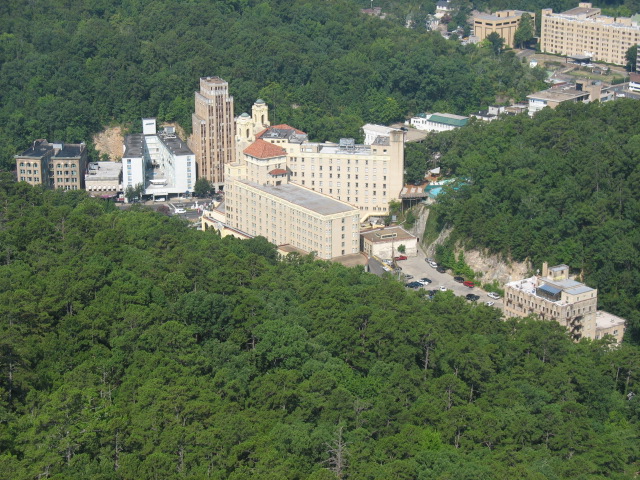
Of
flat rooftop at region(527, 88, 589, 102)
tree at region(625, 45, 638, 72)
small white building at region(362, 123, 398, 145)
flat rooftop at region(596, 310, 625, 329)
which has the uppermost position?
tree at region(625, 45, 638, 72)

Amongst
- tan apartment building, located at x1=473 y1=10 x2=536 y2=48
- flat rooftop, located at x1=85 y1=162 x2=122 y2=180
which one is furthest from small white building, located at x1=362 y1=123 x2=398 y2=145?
tan apartment building, located at x1=473 y1=10 x2=536 y2=48

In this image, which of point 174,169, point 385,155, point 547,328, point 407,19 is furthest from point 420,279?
point 407,19

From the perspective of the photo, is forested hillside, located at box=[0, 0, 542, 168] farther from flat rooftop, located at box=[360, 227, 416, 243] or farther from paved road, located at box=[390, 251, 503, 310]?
paved road, located at box=[390, 251, 503, 310]

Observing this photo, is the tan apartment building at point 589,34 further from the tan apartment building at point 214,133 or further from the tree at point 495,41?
the tan apartment building at point 214,133

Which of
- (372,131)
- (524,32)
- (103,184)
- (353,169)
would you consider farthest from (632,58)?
(103,184)

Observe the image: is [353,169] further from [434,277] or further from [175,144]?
[175,144]
